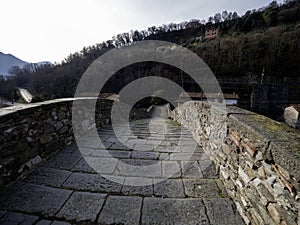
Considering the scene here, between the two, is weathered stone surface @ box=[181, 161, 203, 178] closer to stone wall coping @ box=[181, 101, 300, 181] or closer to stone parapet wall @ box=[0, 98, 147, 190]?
stone wall coping @ box=[181, 101, 300, 181]

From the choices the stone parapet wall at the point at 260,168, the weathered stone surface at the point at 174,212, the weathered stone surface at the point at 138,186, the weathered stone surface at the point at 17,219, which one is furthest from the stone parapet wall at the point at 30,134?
the stone parapet wall at the point at 260,168

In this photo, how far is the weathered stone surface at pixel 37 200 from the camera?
122 centimetres

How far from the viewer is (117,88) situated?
28.9m

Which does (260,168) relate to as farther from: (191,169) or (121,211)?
(121,211)

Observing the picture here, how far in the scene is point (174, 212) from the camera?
1.23 m

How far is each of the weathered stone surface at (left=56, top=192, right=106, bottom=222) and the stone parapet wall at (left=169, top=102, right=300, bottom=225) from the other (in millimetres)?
1157

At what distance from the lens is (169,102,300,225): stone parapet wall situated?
763mm

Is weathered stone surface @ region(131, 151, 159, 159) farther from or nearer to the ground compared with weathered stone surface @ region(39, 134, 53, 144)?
nearer to the ground

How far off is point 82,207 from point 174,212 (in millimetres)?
754

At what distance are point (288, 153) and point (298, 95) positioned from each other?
95.3ft

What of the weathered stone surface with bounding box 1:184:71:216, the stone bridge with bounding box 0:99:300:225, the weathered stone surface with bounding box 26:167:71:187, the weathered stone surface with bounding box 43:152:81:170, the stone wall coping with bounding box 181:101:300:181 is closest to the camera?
the stone wall coping with bounding box 181:101:300:181

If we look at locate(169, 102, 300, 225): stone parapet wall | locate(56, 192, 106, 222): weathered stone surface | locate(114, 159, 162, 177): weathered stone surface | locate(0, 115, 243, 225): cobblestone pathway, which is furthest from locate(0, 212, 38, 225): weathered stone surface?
locate(169, 102, 300, 225): stone parapet wall

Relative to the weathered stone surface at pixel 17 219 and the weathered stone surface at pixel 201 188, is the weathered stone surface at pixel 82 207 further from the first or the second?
the weathered stone surface at pixel 201 188

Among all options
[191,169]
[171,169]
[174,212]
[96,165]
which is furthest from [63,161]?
[191,169]
